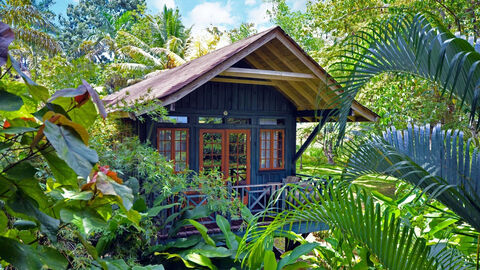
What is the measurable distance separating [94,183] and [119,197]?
9cm

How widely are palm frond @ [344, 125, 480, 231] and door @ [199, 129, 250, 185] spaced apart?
218 inches

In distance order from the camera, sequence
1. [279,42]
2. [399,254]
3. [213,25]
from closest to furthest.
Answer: [399,254] < [279,42] < [213,25]

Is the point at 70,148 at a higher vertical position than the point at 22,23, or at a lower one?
lower

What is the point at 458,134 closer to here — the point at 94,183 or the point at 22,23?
the point at 94,183

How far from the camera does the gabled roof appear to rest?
20.9 ft

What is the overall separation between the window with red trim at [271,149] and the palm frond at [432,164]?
6010 mm

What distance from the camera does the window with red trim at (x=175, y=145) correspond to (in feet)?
26.6

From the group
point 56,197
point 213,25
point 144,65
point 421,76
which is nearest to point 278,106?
point 421,76

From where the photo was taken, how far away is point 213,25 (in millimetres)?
29656

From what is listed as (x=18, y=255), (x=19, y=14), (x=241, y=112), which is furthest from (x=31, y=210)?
(x=19, y=14)

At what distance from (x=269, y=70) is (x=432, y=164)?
17.4 ft

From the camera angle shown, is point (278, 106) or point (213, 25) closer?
point (278, 106)

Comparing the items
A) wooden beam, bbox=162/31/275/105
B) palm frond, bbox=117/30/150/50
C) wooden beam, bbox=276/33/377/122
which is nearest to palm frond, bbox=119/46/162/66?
palm frond, bbox=117/30/150/50

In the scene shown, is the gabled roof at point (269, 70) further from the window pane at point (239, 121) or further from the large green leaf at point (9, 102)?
the large green leaf at point (9, 102)
